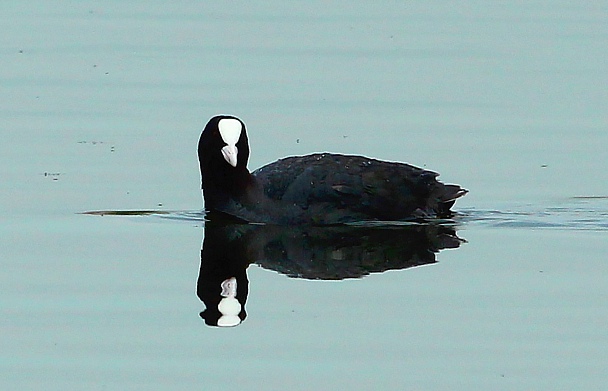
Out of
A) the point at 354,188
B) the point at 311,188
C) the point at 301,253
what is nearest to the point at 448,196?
the point at 354,188

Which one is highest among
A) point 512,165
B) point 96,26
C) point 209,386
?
point 96,26

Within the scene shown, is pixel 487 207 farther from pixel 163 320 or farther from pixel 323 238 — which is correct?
pixel 163 320

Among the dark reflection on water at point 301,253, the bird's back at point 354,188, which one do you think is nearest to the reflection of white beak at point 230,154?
the bird's back at point 354,188

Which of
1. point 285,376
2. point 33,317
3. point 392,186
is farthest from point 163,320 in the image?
point 392,186

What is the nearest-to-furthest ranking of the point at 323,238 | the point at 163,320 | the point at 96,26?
the point at 163,320 → the point at 323,238 → the point at 96,26

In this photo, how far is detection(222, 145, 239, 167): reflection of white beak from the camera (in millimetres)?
11602

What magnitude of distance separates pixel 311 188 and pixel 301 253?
3.22ft

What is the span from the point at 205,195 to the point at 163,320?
10.8 ft

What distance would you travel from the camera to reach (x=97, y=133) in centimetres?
1399

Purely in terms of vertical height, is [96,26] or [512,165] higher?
[96,26]

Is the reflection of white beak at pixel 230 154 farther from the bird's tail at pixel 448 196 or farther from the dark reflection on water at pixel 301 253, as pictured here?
the bird's tail at pixel 448 196

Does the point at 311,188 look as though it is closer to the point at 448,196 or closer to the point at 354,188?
the point at 354,188

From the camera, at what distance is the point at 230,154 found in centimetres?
1164

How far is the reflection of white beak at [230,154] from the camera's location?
457 inches
